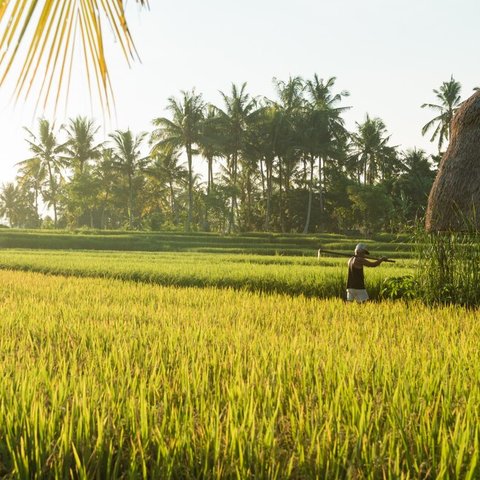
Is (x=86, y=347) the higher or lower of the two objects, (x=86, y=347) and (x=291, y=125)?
the lower

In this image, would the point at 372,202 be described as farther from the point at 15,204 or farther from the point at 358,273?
the point at 15,204

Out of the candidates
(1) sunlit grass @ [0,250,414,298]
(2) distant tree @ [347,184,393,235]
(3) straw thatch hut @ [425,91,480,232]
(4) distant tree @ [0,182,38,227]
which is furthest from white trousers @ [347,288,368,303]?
(4) distant tree @ [0,182,38,227]

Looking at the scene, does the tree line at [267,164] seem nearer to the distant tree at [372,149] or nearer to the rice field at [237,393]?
the distant tree at [372,149]

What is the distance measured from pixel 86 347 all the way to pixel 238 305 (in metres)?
2.60

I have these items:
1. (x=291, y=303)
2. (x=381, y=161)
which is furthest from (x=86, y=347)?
(x=381, y=161)

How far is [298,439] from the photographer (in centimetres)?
175

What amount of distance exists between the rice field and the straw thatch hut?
1.11 m

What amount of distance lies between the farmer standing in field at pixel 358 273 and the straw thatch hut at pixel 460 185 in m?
0.77

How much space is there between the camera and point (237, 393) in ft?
7.55

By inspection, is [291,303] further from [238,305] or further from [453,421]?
[453,421]

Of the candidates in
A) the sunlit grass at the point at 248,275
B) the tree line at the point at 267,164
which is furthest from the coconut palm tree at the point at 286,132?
the sunlit grass at the point at 248,275

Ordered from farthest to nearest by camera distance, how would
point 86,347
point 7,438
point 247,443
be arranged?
point 86,347
point 7,438
point 247,443

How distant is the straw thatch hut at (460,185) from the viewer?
6.23 m

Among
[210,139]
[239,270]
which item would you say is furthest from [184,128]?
[239,270]
